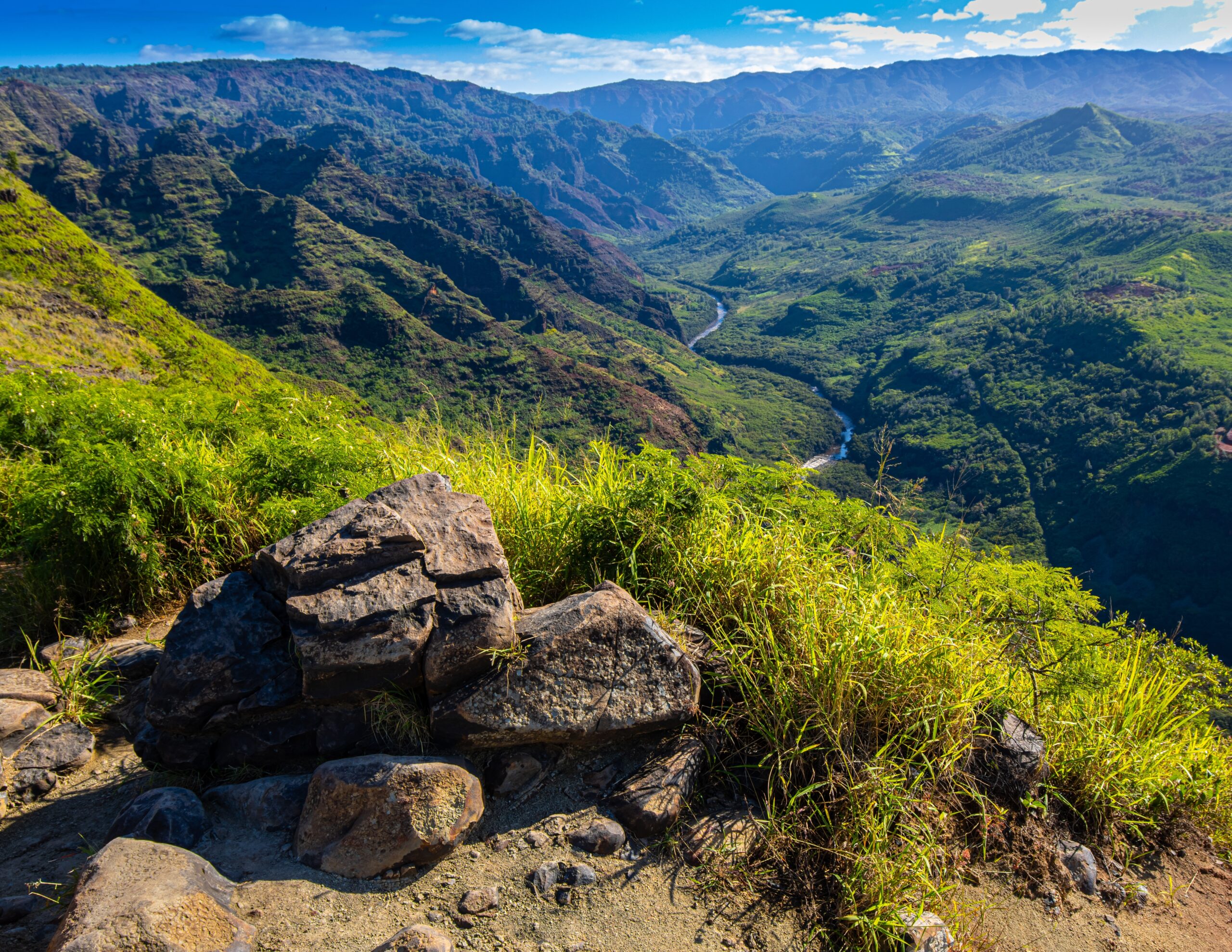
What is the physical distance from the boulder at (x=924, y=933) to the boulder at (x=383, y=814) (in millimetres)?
2236

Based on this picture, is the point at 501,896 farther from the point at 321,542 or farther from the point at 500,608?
the point at 321,542

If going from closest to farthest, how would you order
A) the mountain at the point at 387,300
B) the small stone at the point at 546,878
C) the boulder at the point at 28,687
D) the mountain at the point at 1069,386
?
the small stone at the point at 546,878
the boulder at the point at 28,687
the mountain at the point at 1069,386
the mountain at the point at 387,300

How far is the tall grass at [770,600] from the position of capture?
139 inches

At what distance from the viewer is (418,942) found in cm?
267

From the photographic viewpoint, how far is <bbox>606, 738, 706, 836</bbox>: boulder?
3445 mm

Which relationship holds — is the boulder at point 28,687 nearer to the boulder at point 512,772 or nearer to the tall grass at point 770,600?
the tall grass at point 770,600

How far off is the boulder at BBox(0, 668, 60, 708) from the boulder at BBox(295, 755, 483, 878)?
6.77ft

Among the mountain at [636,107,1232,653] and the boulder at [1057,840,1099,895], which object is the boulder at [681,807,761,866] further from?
the mountain at [636,107,1232,653]

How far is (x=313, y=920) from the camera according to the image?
2863 millimetres

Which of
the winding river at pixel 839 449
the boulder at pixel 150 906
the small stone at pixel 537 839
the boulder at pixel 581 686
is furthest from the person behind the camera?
the winding river at pixel 839 449

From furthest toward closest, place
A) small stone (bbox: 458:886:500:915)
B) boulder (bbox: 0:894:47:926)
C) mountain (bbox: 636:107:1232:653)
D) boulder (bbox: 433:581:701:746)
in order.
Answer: mountain (bbox: 636:107:1232:653) < boulder (bbox: 433:581:701:746) < small stone (bbox: 458:886:500:915) < boulder (bbox: 0:894:47:926)

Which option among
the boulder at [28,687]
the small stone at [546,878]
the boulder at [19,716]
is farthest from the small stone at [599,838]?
the boulder at [28,687]

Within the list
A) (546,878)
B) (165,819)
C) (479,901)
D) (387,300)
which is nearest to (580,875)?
(546,878)

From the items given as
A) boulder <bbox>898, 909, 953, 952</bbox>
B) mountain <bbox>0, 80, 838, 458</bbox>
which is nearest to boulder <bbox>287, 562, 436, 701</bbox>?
boulder <bbox>898, 909, 953, 952</bbox>
